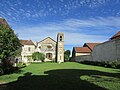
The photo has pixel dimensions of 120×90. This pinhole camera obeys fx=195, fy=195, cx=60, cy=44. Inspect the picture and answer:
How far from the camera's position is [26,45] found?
72500 mm

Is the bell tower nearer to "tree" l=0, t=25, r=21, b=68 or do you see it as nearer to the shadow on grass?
"tree" l=0, t=25, r=21, b=68

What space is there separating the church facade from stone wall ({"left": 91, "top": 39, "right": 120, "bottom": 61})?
96.1 feet

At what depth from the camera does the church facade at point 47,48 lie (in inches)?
2842

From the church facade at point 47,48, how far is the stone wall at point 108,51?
96.1 ft

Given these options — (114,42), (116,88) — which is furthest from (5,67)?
(114,42)

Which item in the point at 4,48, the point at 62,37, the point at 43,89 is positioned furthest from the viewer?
the point at 62,37

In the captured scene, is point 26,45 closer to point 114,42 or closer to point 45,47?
point 45,47

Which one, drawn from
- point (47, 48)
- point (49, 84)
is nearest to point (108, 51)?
point (49, 84)

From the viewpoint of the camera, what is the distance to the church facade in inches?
2842

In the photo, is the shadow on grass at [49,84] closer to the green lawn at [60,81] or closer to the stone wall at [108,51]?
the green lawn at [60,81]

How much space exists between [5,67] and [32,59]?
4550cm

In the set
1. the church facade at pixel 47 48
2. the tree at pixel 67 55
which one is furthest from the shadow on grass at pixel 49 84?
the tree at pixel 67 55

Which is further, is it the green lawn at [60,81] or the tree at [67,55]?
the tree at [67,55]

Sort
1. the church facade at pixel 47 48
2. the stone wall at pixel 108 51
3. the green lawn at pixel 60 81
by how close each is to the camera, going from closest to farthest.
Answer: the green lawn at pixel 60 81 → the stone wall at pixel 108 51 → the church facade at pixel 47 48
